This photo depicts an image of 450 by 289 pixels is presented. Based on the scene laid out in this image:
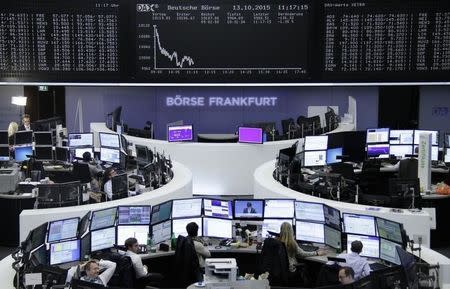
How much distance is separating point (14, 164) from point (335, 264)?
7.65 meters

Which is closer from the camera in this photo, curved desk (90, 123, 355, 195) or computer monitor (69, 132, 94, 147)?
curved desk (90, 123, 355, 195)

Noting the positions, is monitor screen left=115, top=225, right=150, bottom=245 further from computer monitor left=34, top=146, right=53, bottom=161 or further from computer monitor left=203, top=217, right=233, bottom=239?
computer monitor left=34, top=146, right=53, bottom=161

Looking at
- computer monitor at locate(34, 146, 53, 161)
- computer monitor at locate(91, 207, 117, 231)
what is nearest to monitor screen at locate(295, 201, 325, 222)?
computer monitor at locate(91, 207, 117, 231)

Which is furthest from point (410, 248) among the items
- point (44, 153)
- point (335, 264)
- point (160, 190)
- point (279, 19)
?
point (44, 153)

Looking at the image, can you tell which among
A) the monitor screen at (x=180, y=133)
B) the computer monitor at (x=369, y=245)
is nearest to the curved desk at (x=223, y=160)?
the monitor screen at (x=180, y=133)

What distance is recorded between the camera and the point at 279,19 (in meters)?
14.8

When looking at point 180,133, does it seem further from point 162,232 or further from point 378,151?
point 162,232

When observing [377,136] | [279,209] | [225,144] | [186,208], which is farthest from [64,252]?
[377,136]

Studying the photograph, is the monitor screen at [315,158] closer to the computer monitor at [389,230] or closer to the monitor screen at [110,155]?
the monitor screen at [110,155]

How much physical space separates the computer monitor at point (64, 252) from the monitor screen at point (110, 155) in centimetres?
552

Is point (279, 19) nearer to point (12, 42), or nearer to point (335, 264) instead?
point (12, 42)

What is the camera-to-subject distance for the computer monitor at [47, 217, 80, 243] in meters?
8.55

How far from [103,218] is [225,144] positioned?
5571 mm

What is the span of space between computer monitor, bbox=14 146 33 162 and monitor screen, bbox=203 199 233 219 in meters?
5.92
